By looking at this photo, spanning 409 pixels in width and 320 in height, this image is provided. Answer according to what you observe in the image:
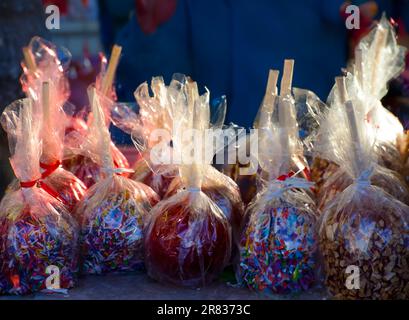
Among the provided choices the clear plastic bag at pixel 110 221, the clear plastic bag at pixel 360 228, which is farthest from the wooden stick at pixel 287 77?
the clear plastic bag at pixel 110 221

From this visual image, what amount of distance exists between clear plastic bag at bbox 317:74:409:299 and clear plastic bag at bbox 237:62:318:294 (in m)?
0.04

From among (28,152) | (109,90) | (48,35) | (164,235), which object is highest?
(48,35)

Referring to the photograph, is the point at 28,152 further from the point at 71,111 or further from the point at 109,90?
the point at 109,90

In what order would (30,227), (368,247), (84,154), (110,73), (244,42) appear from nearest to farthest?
(368,247) → (30,227) → (84,154) → (110,73) → (244,42)

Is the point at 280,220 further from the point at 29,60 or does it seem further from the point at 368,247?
the point at 29,60

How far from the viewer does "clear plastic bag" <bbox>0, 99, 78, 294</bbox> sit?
3.99 feet

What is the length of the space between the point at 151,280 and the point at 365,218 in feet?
1.48

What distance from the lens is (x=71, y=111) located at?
1524 millimetres

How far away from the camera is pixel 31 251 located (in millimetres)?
1213

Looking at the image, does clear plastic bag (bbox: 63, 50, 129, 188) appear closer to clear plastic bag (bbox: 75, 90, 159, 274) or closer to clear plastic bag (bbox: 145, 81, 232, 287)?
clear plastic bag (bbox: 75, 90, 159, 274)

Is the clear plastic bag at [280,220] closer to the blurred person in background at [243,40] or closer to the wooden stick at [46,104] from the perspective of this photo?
the wooden stick at [46,104]

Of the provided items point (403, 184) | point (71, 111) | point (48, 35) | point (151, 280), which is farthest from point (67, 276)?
point (48, 35)

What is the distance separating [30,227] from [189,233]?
1.00 feet

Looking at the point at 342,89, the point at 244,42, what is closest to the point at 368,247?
the point at 342,89
